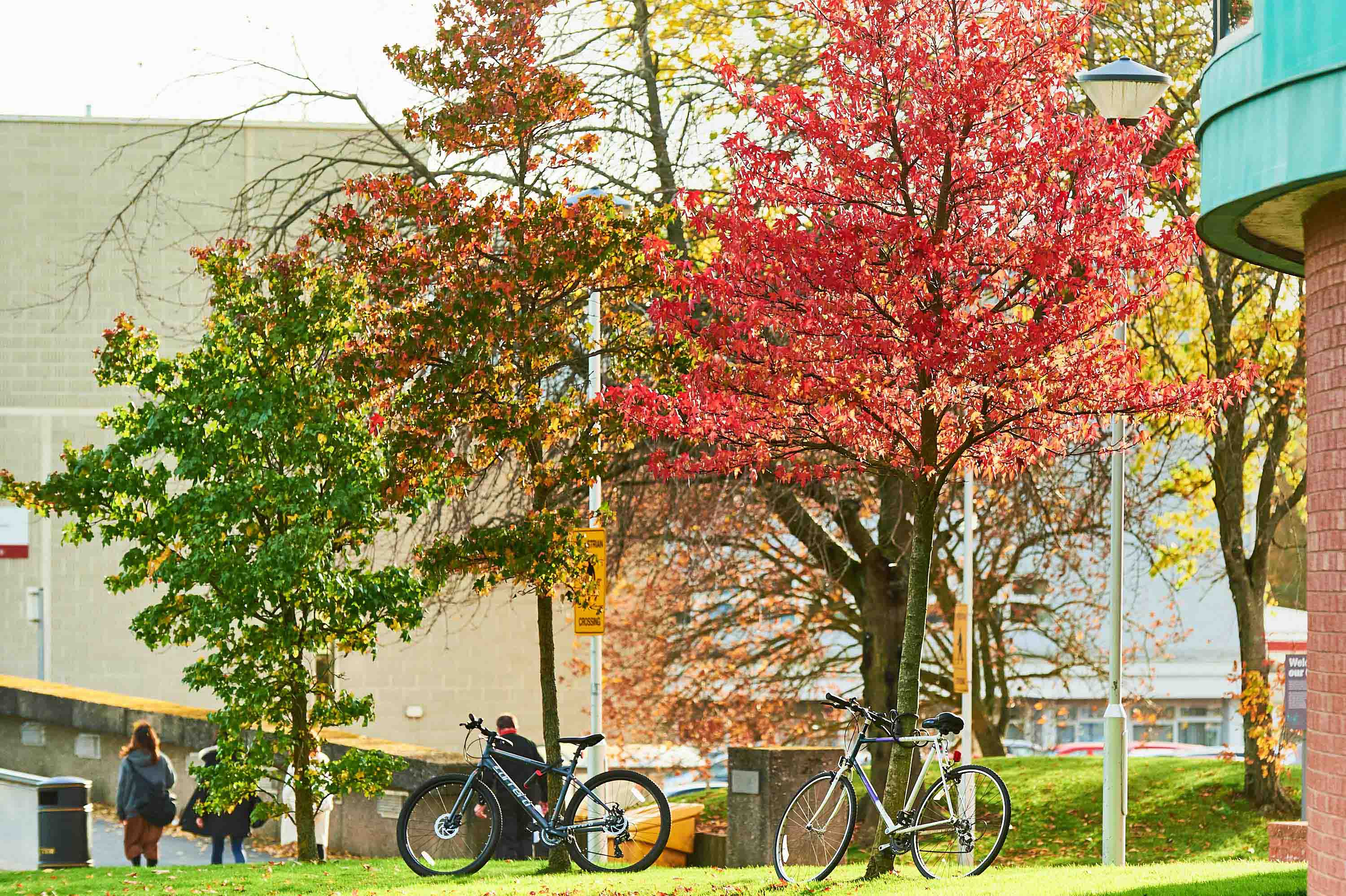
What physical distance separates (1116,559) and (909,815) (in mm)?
3680

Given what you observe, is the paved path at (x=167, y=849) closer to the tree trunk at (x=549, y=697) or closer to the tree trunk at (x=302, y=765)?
the tree trunk at (x=302, y=765)

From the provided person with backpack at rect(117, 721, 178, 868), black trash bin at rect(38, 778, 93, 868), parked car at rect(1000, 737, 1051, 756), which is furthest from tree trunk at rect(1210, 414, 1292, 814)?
parked car at rect(1000, 737, 1051, 756)

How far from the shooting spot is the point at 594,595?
1297cm

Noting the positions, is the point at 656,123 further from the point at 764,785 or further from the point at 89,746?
the point at 89,746

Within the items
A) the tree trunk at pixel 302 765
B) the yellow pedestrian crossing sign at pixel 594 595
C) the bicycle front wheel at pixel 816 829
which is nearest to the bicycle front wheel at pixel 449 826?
the yellow pedestrian crossing sign at pixel 594 595

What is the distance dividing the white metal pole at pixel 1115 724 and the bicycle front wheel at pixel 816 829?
3.20 meters

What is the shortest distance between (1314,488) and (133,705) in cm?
1647

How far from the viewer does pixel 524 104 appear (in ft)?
40.1

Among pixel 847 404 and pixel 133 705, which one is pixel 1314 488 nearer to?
pixel 847 404

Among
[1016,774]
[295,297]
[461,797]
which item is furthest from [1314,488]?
[1016,774]

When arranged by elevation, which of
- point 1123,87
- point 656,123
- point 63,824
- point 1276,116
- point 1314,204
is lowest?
point 63,824

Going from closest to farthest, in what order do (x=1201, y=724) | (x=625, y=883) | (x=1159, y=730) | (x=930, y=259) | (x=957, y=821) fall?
(x=930, y=259) < (x=957, y=821) < (x=625, y=883) < (x=1201, y=724) < (x=1159, y=730)

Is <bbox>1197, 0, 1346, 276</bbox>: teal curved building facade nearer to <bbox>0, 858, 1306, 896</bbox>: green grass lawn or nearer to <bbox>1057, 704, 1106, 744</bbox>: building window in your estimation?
<bbox>0, 858, 1306, 896</bbox>: green grass lawn

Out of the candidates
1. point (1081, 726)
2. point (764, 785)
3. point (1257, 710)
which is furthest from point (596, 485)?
point (1081, 726)
